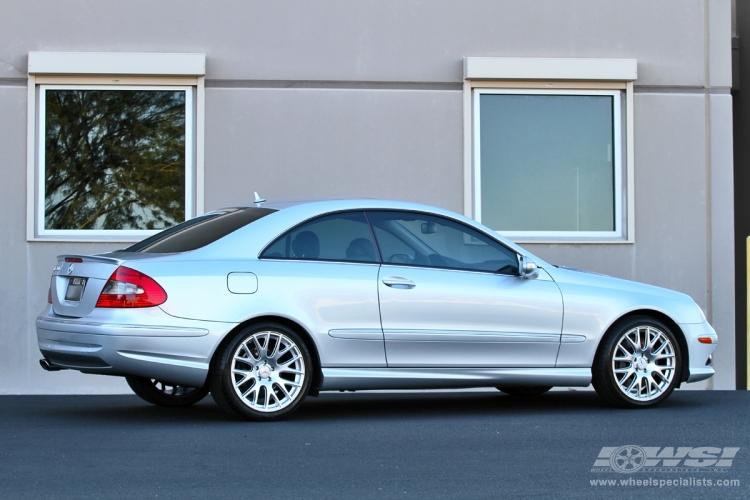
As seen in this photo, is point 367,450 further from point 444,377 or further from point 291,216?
point 291,216

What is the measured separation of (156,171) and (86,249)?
1.04 meters

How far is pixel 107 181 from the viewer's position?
38.3 feet

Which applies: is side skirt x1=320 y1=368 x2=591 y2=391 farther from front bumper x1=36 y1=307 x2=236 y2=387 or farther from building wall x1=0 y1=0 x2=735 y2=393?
building wall x1=0 y1=0 x2=735 y2=393

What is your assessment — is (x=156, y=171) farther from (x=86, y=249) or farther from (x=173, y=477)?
(x=173, y=477)

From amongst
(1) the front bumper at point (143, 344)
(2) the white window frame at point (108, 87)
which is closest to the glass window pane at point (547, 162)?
(2) the white window frame at point (108, 87)

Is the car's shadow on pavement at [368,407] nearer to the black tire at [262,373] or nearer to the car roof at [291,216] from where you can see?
the black tire at [262,373]

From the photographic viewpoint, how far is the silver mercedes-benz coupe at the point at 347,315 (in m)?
7.42

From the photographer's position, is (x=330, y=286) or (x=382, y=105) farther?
(x=382, y=105)

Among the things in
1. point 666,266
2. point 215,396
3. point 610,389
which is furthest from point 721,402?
point 215,396

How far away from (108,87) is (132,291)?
4.73 meters

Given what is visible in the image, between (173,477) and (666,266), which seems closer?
(173,477)

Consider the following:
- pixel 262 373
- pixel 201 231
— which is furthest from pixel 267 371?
pixel 201 231

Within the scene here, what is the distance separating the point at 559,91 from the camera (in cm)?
1215

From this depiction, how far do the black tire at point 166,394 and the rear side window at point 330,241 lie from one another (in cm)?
141
